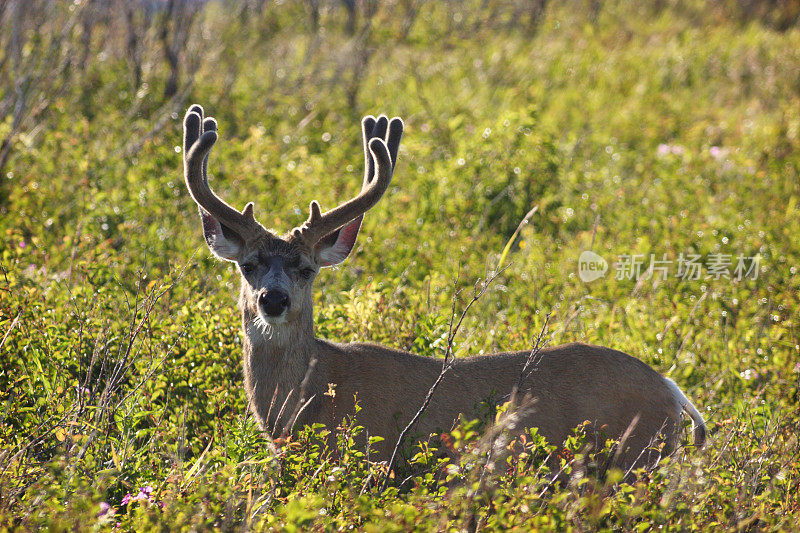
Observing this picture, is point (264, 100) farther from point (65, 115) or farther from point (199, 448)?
point (199, 448)

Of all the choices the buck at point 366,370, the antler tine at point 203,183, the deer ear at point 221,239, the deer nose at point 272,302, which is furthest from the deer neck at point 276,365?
the antler tine at point 203,183

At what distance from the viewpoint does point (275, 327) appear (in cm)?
411

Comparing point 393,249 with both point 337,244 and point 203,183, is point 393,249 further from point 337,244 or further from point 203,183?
point 203,183

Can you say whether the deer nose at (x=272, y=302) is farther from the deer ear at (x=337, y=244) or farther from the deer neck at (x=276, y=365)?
the deer ear at (x=337, y=244)

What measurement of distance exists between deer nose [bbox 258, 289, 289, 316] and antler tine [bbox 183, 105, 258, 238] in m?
0.47

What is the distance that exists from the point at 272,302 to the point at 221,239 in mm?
588

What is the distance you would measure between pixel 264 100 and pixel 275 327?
681 cm

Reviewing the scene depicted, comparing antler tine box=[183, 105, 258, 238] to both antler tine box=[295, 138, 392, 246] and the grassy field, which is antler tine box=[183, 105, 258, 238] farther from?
the grassy field

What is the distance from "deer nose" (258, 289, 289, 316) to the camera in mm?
3908

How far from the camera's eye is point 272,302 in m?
3.91

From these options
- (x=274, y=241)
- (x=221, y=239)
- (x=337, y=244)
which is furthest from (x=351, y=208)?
(x=221, y=239)

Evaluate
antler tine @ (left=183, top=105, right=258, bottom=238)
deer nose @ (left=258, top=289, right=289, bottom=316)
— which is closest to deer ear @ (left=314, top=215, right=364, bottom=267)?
antler tine @ (left=183, top=105, right=258, bottom=238)

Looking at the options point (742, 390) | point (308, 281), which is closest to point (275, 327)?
point (308, 281)

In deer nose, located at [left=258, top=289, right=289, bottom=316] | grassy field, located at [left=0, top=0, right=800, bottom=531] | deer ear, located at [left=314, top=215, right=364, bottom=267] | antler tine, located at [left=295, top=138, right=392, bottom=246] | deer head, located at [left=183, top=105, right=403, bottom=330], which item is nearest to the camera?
grassy field, located at [left=0, top=0, right=800, bottom=531]
